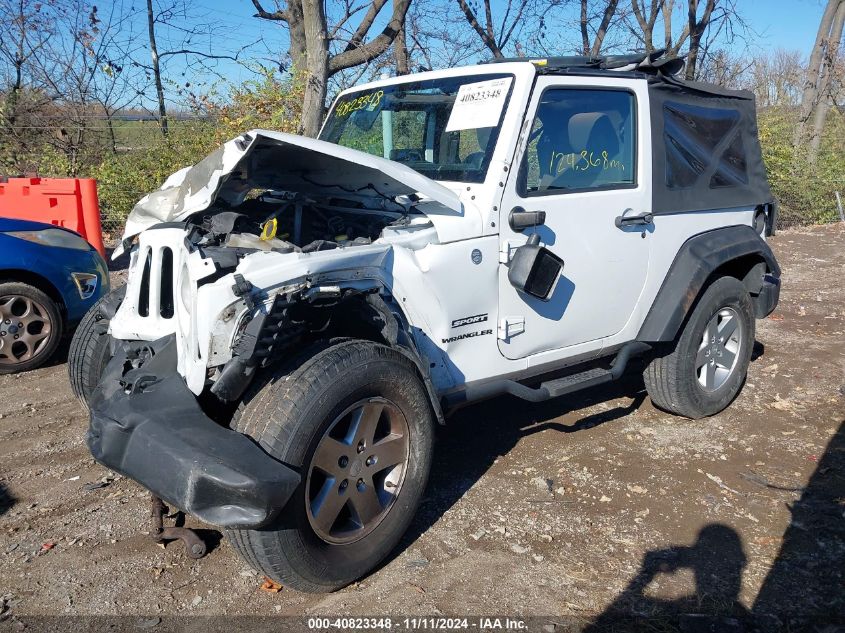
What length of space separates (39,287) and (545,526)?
4231mm

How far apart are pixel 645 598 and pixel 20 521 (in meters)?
2.89

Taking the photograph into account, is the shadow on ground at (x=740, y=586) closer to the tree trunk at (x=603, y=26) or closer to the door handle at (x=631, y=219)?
the door handle at (x=631, y=219)

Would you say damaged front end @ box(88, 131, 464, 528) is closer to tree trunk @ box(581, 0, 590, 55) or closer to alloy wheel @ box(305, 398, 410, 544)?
alloy wheel @ box(305, 398, 410, 544)

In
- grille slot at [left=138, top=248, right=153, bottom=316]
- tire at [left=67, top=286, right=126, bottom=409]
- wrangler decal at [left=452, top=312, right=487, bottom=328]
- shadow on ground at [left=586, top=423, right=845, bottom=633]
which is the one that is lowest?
shadow on ground at [left=586, top=423, right=845, bottom=633]

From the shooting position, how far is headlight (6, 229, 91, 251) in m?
5.54

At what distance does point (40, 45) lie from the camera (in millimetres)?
13062

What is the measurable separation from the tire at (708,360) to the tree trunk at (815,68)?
46.2 ft

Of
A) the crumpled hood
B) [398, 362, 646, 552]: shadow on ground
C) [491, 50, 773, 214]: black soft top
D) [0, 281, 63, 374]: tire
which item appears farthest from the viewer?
[0, 281, 63, 374]: tire

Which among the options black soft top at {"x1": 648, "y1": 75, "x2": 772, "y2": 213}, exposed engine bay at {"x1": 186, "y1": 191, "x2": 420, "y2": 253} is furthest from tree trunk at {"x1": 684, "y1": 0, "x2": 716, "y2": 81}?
exposed engine bay at {"x1": 186, "y1": 191, "x2": 420, "y2": 253}

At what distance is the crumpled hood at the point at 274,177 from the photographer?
3.08 m

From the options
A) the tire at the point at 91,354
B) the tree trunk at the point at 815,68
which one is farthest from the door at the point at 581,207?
the tree trunk at the point at 815,68

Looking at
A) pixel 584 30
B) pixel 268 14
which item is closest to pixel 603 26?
pixel 584 30

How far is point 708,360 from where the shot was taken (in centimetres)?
475

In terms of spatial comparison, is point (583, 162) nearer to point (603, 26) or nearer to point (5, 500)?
point (5, 500)
